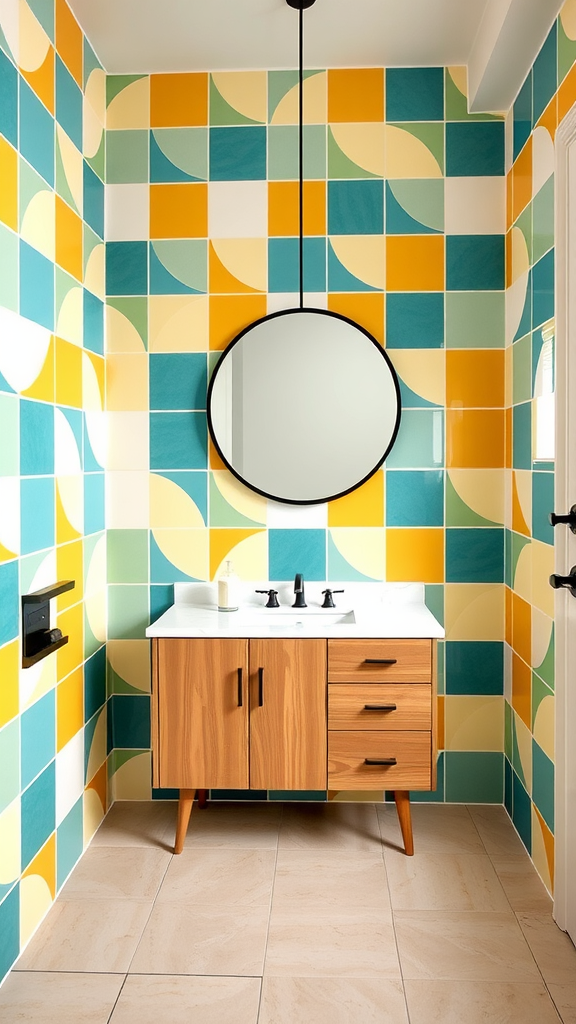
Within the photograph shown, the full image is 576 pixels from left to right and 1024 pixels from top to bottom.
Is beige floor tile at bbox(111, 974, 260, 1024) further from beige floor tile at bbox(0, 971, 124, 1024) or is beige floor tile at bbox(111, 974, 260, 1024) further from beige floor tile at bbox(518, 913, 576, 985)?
beige floor tile at bbox(518, 913, 576, 985)

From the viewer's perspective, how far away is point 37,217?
2.06m

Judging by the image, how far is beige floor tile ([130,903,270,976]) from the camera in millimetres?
1890

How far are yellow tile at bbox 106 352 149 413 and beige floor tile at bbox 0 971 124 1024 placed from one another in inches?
67.8

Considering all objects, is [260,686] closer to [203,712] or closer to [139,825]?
[203,712]

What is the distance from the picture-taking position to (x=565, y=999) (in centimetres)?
177

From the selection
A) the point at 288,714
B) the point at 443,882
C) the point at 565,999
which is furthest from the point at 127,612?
the point at 565,999

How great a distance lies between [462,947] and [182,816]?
0.92 metres

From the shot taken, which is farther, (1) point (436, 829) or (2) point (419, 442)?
(2) point (419, 442)

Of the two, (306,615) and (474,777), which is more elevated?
(306,615)

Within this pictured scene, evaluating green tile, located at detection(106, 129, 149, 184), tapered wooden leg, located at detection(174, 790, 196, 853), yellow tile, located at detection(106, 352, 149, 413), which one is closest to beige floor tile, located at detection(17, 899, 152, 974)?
tapered wooden leg, located at detection(174, 790, 196, 853)

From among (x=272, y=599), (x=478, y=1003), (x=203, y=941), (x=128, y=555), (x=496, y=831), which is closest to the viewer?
(x=478, y=1003)

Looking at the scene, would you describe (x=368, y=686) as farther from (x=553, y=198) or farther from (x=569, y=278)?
(x=553, y=198)

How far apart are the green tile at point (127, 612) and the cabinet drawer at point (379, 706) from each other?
2.67ft

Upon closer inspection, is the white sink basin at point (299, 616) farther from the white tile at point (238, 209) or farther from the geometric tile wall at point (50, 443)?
the white tile at point (238, 209)
